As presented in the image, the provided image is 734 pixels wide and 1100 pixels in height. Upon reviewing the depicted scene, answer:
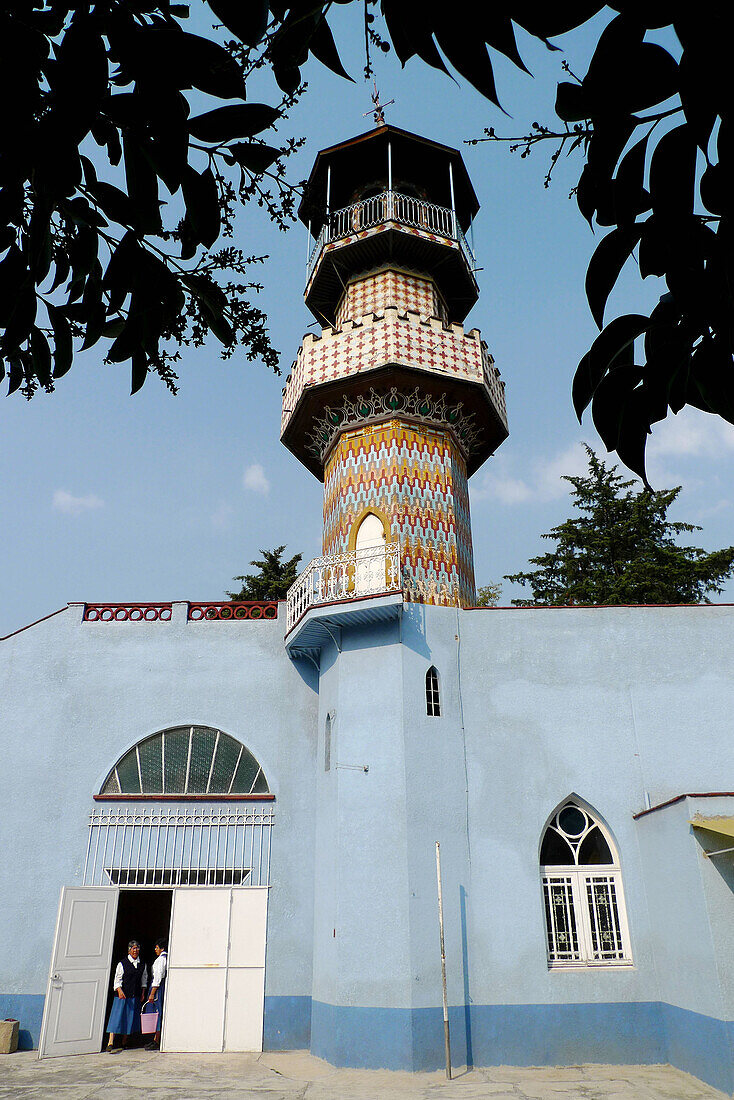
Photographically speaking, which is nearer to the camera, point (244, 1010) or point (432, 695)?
point (244, 1010)

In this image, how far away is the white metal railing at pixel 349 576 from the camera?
11.4m

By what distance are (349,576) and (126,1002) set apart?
21.9ft

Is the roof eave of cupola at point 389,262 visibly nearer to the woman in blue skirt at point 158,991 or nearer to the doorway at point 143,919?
the woman in blue skirt at point 158,991

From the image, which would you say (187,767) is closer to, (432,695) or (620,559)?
(432,695)

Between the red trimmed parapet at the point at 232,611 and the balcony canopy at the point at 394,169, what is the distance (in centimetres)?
778

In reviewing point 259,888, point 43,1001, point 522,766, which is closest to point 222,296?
point 522,766

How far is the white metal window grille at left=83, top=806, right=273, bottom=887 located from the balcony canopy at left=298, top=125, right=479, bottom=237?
1112 centimetres

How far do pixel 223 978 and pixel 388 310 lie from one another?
33.9 feet

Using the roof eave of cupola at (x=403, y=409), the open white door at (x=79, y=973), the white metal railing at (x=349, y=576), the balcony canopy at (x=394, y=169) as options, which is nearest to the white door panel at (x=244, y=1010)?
the open white door at (x=79, y=973)

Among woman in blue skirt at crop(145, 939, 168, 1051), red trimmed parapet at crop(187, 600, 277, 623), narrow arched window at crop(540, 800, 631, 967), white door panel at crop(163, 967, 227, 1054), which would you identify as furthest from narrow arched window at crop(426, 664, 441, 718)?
woman in blue skirt at crop(145, 939, 168, 1051)

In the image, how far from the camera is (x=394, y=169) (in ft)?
50.4

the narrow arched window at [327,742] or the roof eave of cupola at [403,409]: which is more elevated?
the roof eave of cupola at [403,409]

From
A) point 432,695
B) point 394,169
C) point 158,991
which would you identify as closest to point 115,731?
point 158,991

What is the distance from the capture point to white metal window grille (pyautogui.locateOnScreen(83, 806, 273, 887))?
11445 mm
